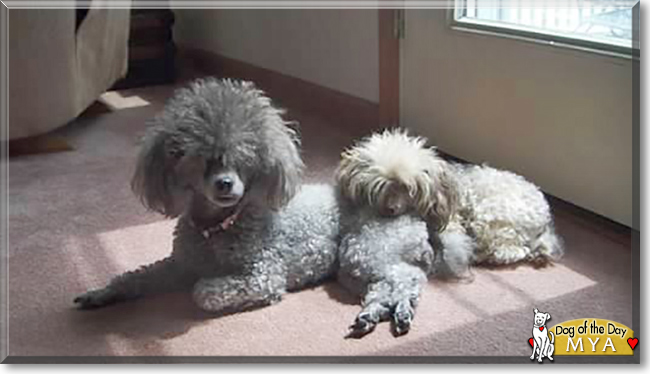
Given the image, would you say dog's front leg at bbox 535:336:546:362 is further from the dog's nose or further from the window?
the window

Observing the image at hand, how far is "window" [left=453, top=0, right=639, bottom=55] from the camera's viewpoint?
1679 mm

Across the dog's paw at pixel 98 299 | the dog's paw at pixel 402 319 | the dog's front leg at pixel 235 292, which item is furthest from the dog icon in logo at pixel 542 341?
the dog's paw at pixel 98 299

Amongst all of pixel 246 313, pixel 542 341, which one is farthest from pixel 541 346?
pixel 246 313

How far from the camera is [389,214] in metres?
1.51

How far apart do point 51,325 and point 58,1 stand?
1247 mm

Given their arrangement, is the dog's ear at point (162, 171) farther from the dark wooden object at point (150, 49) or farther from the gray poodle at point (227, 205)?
the dark wooden object at point (150, 49)

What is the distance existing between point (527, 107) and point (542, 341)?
82cm

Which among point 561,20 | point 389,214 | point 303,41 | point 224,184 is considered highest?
point 561,20

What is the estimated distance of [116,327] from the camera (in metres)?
1.36

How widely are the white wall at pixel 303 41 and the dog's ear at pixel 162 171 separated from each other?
126cm

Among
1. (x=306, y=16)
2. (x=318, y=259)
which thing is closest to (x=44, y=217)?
(x=318, y=259)

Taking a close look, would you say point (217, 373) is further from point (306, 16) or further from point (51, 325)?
point (306, 16)

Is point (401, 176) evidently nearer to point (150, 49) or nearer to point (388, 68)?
point (388, 68)

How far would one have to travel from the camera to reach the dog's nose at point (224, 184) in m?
1.30
